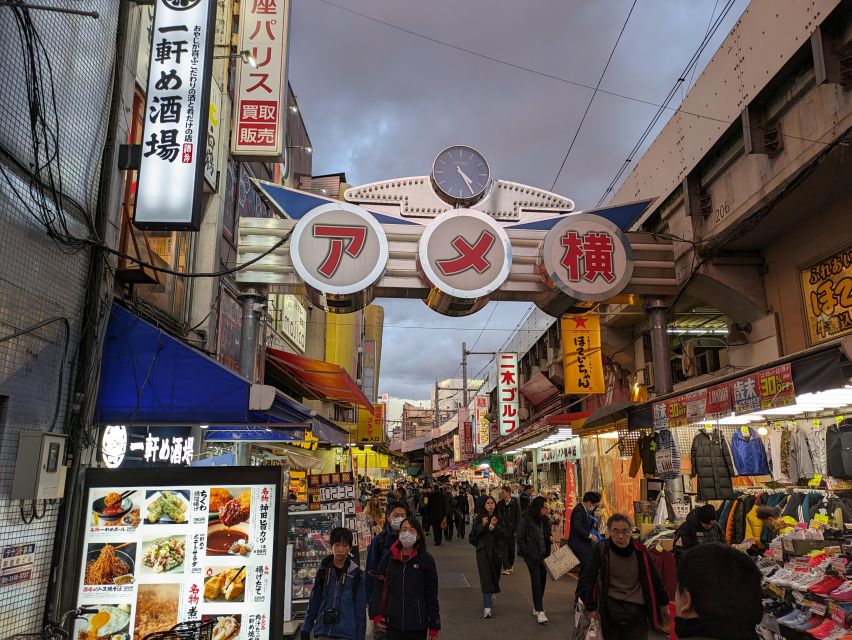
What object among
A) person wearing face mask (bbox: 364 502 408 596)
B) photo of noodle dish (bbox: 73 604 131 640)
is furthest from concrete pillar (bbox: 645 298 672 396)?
photo of noodle dish (bbox: 73 604 131 640)

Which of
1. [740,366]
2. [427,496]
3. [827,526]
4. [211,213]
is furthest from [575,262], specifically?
[427,496]

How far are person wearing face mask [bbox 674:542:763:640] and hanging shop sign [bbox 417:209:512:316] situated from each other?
8.48m

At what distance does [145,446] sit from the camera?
9031 mm

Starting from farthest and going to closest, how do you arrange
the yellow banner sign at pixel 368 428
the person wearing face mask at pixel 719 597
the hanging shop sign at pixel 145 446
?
1. the yellow banner sign at pixel 368 428
2. the hanging shop sign at pixel 145 446
3. the person wearing face mask at pixel 719 597

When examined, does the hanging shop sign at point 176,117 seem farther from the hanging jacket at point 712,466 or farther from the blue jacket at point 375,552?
the hanging jacket at point 712,466

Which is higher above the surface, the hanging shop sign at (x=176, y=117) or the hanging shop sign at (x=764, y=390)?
the hanging shop sign at (x=176, y=117)

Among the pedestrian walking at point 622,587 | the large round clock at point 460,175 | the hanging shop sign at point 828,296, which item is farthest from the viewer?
the large round clock at point 460,175

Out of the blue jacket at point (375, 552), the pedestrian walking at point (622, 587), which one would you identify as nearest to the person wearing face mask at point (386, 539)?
the blue jacket at point (375, 552)

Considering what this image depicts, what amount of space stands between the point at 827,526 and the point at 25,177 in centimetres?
980

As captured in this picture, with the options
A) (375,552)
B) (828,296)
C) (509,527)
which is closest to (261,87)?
(375,552)

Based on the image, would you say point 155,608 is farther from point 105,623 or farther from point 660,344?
point 660,344

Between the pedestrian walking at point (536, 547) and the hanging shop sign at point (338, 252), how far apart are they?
15.9 feet

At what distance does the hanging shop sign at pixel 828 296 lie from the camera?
29.2 ft

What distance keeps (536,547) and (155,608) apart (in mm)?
6554
